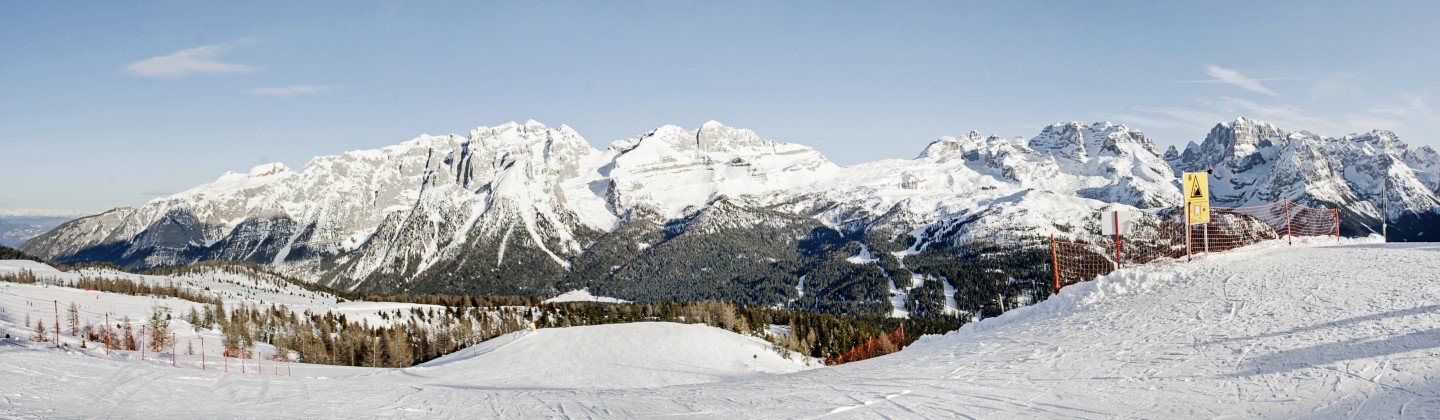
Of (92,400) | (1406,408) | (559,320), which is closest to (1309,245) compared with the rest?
(1406,408)

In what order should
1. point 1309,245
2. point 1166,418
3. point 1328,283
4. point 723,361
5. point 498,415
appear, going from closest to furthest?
point 1166,418 → point 498,415 → point 1328,283 → point 1309,245 → point 723,361

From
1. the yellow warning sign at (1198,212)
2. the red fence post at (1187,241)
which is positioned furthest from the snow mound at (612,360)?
the yellow warning sign at (1198,212)

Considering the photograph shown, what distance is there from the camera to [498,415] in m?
18.1

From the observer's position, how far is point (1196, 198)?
2944cm

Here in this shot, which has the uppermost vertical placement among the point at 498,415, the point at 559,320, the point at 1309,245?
the point at 1309,245

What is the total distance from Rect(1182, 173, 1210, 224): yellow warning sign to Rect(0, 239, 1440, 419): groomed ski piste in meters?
1.67

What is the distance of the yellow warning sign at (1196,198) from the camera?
29156 millimetres

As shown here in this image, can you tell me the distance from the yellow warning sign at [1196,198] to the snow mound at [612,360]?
1895cm

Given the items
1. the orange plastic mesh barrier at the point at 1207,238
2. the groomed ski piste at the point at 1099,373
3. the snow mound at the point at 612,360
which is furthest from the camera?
the snow mound at the point at 612,360

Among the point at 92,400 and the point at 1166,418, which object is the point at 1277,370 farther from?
the point at 92,400

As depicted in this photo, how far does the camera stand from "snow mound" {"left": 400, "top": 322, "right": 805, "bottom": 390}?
134ft

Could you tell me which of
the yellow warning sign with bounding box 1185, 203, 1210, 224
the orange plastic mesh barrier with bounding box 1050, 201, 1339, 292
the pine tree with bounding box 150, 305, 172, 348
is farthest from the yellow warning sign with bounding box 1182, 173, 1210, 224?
the pine tree with bounding box 150, 305, 172, 348

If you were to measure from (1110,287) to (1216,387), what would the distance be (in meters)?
12.4

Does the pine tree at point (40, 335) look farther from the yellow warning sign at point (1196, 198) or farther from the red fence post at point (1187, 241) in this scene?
A: the yellow warning sign at point (1196, 198)
